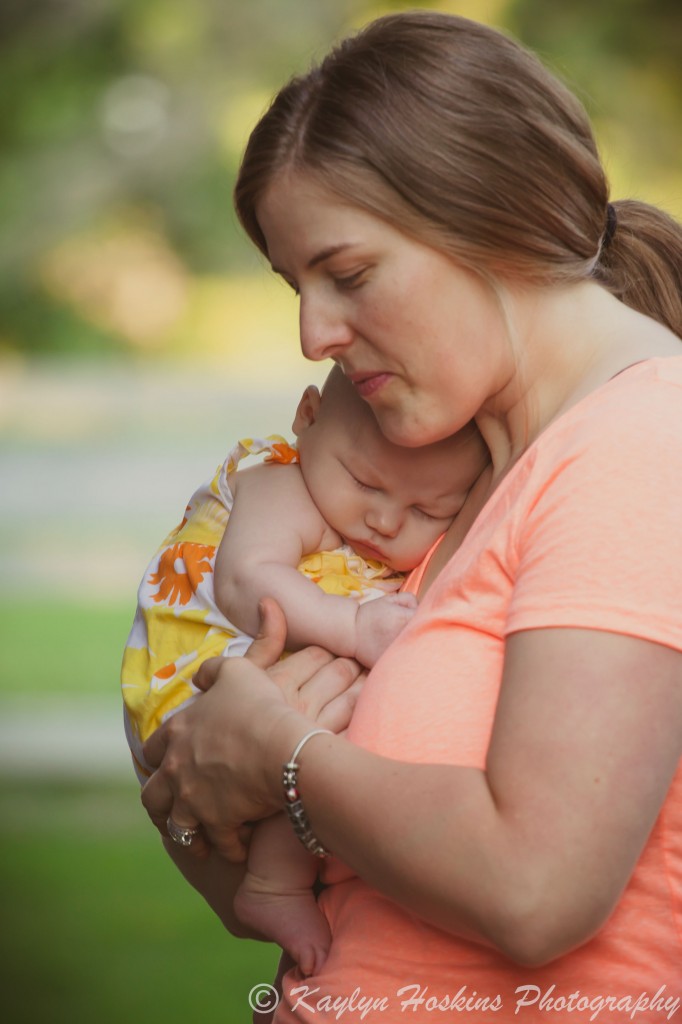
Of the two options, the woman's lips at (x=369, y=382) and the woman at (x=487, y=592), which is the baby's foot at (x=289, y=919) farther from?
the woman's lips at (x=369, y=382)

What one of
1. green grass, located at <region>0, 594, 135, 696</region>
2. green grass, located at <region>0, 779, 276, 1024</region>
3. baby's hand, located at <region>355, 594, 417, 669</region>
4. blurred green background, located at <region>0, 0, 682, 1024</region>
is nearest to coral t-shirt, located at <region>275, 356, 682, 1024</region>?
baby's hand, located at <region>355, 594, 417, 669</region>

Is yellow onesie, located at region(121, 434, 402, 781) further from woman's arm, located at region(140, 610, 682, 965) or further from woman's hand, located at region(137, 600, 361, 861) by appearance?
woman's arm, located at region(140, 610, 682, 965)

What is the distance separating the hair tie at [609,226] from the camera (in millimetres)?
1577

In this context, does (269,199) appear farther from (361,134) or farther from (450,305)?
(450,305)

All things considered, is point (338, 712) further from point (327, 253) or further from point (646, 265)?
point (646, 265)

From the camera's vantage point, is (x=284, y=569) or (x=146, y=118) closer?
(x=284, y=569)

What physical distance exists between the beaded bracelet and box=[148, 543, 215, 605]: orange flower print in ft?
1.77

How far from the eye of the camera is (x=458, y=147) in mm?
1417

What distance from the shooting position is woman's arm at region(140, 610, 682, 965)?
1.13m

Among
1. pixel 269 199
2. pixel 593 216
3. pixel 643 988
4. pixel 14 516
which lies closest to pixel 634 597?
pixel 643 988

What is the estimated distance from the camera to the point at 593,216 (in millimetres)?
1517

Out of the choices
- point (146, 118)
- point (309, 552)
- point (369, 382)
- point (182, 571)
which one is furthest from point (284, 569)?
point (146, 118)

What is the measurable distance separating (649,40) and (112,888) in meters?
8.29

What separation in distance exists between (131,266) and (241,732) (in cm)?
985
